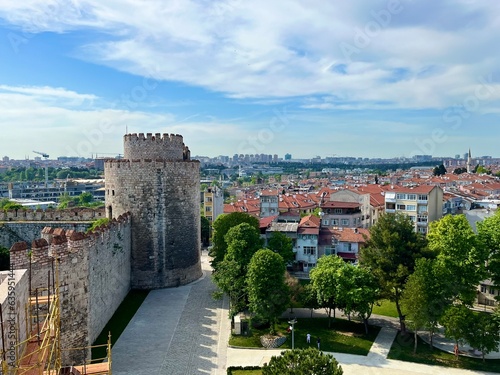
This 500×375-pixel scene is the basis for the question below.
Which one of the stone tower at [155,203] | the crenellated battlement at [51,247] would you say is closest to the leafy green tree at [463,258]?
the stone tower at [155,203]

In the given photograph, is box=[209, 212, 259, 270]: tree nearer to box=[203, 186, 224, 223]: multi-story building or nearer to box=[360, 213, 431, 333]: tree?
box=[360, 213, 431, 333]: tree

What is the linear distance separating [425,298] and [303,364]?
36.2 ft

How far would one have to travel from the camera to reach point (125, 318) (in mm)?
25797

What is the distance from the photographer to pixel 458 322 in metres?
22.5

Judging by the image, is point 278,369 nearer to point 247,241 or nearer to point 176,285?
point 247,241

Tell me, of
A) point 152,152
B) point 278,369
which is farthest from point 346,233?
point 278,369

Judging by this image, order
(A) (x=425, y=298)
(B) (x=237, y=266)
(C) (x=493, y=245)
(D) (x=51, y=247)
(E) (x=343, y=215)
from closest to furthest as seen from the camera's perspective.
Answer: (D) (x=51, y=247) → (A) (x=425, y=298) → (B) (x=237, y=266) → (C) (x=493, y=245) → (E) (x=343, y=215)

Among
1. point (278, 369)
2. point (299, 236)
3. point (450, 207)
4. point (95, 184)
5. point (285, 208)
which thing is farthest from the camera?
point (95, 184)

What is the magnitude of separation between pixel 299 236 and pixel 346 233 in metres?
4.97

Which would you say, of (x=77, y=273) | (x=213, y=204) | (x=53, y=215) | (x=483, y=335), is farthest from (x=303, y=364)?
(x=213, y=204)

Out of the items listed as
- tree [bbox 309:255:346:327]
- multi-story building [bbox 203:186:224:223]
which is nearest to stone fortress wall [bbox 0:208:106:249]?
tree [bbox 309:255:346:327]

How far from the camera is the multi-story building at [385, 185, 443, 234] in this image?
49375mm

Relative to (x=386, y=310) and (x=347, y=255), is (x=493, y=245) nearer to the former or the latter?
(x=386, y=310)

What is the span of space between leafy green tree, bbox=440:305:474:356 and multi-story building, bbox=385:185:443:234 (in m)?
26.8
